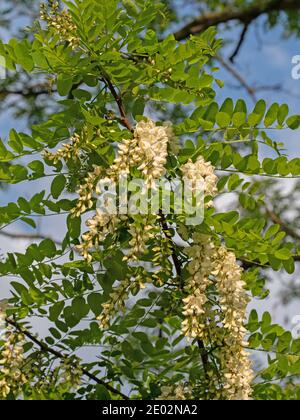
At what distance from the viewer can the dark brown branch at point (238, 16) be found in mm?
4258

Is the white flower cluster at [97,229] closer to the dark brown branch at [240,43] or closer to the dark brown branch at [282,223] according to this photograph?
the dark brown branch at [282,223]

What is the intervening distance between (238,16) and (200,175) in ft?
10.7

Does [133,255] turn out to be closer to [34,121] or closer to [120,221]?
[120,221]

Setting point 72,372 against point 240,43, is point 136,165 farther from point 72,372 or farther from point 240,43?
point 240,43

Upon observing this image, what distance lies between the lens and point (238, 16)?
4.31 m

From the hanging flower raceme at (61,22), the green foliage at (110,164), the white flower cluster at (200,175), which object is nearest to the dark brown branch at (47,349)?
the green foliage at (110,164)

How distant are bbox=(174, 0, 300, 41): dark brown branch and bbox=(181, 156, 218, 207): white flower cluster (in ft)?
10.1

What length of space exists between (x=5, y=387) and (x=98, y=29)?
73 centimetres

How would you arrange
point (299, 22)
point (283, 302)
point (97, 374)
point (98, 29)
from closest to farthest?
point (98, 29), point (97, 374), point (283, 302), point (299, 22)

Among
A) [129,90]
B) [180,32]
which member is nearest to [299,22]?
[180,32]

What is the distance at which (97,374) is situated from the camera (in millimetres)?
1565

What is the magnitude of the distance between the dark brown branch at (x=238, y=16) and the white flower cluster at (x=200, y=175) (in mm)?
3073

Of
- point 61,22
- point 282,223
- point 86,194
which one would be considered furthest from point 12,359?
point 282,223

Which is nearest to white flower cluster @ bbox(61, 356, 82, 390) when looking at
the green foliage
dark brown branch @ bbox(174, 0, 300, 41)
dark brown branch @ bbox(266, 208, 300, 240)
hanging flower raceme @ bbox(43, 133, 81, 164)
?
the green foliage
